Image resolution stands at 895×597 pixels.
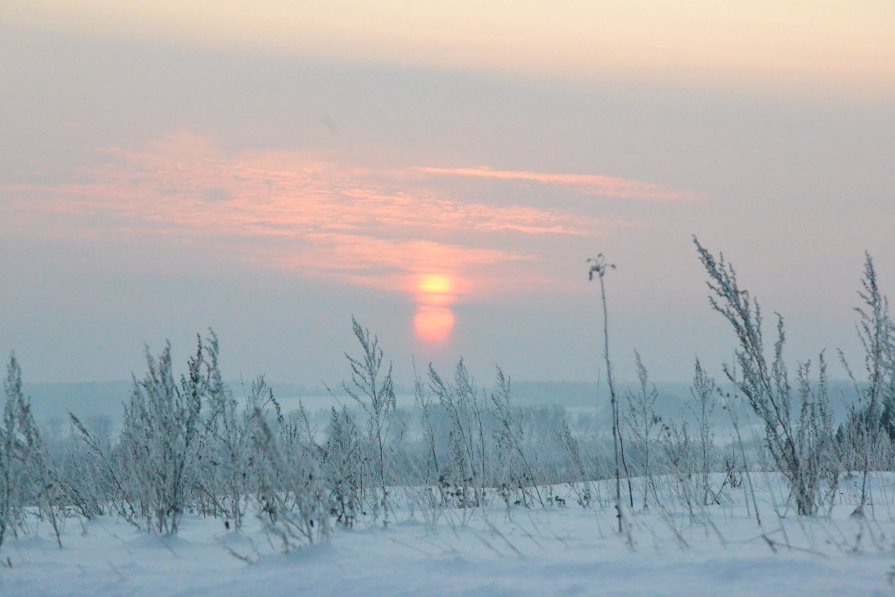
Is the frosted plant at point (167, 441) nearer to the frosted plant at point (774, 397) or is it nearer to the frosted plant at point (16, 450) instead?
the frosted plant at point (16, 450)

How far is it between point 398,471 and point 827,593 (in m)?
4.69

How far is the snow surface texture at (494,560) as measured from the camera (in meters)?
3.47

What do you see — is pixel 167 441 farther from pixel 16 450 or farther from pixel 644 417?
pixel 644 417

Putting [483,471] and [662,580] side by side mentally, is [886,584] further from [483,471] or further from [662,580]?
[483,471]

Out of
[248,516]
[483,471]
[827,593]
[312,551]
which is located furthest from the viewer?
[483,471]

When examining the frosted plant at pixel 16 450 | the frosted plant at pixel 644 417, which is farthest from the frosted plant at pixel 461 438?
the frosted plant at pixel 16 450

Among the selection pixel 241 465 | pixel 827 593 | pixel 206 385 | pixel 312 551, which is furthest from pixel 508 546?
pixel 206 385

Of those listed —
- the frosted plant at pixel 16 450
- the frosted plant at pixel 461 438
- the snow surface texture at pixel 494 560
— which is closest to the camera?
the snow surface texture at pixel 494 560

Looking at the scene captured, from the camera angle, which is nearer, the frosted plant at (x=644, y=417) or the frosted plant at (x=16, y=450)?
the frosted plant at (x=16, y=450)

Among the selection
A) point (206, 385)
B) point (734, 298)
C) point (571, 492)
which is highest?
point (734, 298)

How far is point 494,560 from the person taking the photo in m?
4.03

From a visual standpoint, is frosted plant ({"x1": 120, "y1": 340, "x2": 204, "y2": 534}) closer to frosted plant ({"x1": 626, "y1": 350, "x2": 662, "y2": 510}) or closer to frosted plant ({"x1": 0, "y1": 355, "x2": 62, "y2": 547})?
frosted plant ({"x1": 0, "y1": 355, "x2": 62, "y2": 547})

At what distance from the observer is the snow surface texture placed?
3467mm

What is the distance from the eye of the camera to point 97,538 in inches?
225
